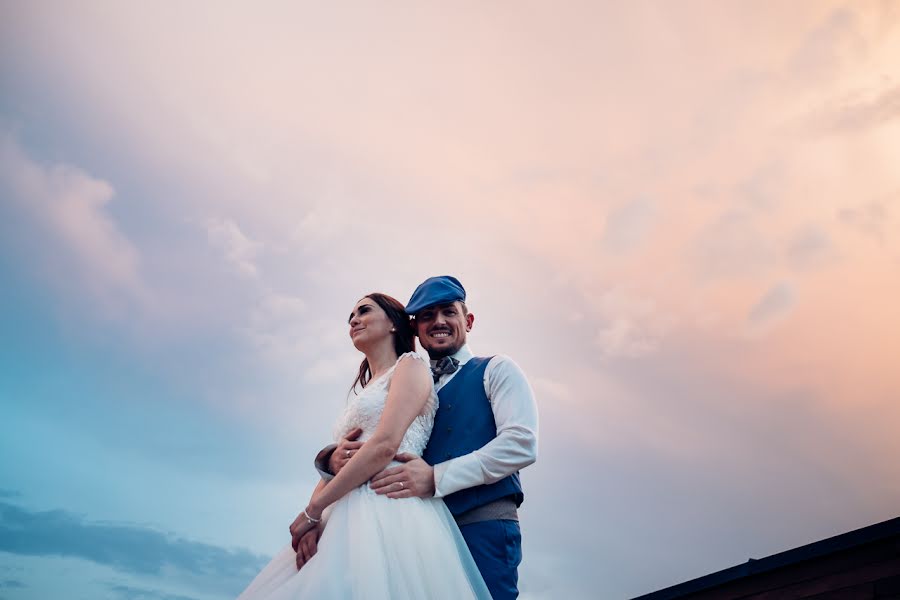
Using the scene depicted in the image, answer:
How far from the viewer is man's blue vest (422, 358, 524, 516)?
302 centimetres

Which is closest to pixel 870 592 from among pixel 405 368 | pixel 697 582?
pixel 697 582

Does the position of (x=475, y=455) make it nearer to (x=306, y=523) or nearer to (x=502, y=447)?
(x=502, y=447)

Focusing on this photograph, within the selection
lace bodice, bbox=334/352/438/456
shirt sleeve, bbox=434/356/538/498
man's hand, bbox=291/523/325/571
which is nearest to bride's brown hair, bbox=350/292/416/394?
lace bodice, bbox=334/352/438/456

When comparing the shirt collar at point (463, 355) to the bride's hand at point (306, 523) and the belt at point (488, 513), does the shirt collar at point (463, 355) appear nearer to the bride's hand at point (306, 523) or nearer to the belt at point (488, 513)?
the belt at point (488, 513)

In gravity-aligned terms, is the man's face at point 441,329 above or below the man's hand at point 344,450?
above

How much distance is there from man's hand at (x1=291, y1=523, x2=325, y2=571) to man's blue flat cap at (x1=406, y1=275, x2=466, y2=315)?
114 centimetres

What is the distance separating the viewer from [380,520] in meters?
2.77

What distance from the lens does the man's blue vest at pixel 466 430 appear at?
9.92 ft

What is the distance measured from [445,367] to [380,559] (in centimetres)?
110

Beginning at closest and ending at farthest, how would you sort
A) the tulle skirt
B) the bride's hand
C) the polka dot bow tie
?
the tulle skirt < the bride's hand < the polka dot bow tie

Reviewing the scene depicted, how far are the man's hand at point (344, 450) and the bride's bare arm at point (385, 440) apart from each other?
0.35ft

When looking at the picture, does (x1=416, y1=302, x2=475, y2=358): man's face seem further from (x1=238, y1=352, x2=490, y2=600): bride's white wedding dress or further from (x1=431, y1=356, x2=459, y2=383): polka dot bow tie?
(x1=238, y1=352, x2=490, y2=600): bride's white wedding dress

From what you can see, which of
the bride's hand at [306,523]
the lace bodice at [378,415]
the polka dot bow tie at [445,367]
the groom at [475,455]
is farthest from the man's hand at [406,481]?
the polka dot bow tie at [445,367]

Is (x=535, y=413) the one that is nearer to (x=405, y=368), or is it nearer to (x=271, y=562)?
(x=405, y=368)
